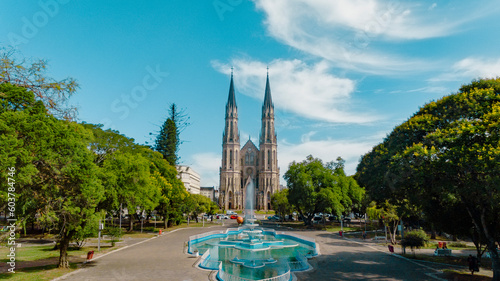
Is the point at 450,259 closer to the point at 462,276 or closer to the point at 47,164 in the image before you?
the point at 462,276

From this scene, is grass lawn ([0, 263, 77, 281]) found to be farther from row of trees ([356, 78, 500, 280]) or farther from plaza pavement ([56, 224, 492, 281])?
row of trees ([356, 78, 500, 280])

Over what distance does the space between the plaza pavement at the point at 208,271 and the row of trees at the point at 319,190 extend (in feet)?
61.5

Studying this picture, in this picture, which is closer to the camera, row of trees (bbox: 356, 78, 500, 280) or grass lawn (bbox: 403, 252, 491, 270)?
row of trees (bbox: 356, 78, 500, 280)

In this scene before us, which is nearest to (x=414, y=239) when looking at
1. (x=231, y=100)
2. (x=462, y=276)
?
(x=462, y=276)

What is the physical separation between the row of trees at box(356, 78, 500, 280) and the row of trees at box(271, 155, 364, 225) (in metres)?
22.2

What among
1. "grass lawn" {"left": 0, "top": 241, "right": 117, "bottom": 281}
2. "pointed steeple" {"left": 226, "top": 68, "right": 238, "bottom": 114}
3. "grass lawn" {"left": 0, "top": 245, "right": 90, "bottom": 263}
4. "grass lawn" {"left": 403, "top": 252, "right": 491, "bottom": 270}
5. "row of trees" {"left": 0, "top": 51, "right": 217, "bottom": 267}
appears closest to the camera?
"row of trees" {"left": 0, "top": 51, "right": 217, "bottom": 267}

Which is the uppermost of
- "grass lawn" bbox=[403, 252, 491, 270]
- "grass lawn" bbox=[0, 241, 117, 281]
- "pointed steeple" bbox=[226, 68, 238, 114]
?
"pointed steeple" bbox=[226, 68, 238, 114]

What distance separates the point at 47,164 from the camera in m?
12.9

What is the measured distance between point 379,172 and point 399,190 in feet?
5.55

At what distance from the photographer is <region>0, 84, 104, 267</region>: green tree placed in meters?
11.5

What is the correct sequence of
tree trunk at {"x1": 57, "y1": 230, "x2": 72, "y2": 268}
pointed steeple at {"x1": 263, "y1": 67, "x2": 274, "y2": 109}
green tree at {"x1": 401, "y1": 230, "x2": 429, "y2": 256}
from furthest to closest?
pointed steeple at {"x1": 263, "y1": 67, "x2": 274, "y2": 109}, green tree at {"x1": 401, "y1": 230, "x2": 429, "y2": 256}, tree trunk at {"x1": 57, "y1": 230, "x2": 72, "y2": 268}

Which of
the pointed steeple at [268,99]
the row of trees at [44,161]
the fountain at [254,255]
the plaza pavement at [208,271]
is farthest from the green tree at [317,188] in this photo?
the pointed steeple at [268,99]

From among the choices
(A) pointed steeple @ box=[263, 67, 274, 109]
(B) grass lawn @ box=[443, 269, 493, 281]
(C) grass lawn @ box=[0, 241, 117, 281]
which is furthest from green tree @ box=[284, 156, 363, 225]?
(A) pointed steeple @ box=[263, 67, 274, 109]

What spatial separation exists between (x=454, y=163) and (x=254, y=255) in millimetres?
15145
